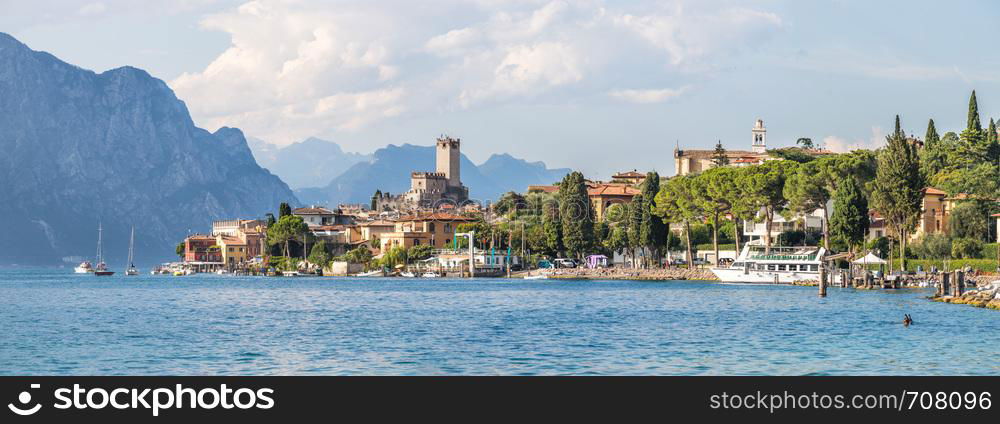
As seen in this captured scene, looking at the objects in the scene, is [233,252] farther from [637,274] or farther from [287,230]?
[637,274]

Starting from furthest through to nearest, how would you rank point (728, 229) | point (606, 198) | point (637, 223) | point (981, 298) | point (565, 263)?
point (606, 198), point (565, 263), point (728, 229), point (637, 223), point (981, 298)

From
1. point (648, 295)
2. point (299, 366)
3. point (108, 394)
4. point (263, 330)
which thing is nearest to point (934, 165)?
point (648, 295)

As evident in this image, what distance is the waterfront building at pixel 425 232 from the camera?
131250mm

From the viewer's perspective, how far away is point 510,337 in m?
39.2

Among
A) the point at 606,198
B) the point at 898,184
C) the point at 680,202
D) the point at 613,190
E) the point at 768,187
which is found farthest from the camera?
the point at 613,190

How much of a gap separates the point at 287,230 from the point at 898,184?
3141 inches

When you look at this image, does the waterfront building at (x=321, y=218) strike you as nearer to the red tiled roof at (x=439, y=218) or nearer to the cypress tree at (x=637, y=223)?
the red tiled roof at (x=439, y=218)

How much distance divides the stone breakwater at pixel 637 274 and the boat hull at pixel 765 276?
440 centimetres

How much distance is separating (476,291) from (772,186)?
23.4 meters

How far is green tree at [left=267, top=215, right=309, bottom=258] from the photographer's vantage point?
139875 mm

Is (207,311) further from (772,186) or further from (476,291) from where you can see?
(772,186)

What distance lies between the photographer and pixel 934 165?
10706cm

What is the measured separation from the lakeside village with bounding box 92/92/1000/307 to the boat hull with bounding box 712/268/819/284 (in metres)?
0.09

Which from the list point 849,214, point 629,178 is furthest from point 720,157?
point 849,214
